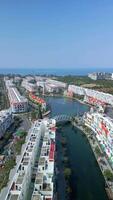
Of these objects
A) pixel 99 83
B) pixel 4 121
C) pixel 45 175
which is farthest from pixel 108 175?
pixel 99 83

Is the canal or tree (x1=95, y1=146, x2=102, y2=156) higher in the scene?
tree (x1=95, y1=146, x2=102, y2=156)

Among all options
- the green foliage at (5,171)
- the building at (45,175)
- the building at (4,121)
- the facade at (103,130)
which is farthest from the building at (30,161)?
the facade at (103,130)

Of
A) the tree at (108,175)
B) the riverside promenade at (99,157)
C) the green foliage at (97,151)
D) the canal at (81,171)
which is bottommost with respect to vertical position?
the canal at (81,171)

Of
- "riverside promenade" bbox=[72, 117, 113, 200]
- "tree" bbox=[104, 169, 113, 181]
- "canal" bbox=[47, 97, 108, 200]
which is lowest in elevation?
"canal" bbox=[47, 97, 108, 200]

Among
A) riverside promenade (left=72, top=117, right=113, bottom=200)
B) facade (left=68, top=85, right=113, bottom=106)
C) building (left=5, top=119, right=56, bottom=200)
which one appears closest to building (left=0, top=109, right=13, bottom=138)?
building (left=5, top=119, right=56, bottom=200)

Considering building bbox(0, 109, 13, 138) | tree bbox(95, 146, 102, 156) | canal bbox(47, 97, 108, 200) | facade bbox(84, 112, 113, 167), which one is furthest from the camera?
building bbox(0, 109, 13, 138)

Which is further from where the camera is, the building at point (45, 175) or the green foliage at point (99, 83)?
the green foliage at point (99, 83)

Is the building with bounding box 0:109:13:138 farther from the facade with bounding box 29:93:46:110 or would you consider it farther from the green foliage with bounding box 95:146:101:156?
the green foliage with bounding box 95:146:101:156

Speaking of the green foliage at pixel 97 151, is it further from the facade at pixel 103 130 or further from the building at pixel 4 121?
the building at pixel 4 121

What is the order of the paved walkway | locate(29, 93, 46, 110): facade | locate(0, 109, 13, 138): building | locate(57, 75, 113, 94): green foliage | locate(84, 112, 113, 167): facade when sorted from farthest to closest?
locate(57, 75, 113, 94): green foliage < locate(29, 93, 46, 110): facade < locate(0, 109, 13, 138): building < locate(84, 112, 113, 167): facade < the paved walkway

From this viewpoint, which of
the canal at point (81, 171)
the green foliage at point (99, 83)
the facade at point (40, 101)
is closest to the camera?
the canal at point (81, 171)
